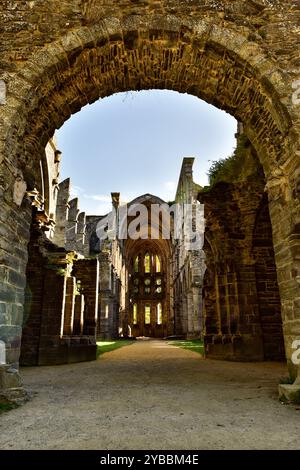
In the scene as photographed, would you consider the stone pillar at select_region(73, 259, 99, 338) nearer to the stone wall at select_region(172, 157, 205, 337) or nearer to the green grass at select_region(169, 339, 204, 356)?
the green grass at select_region(169, 339, 204, 356)

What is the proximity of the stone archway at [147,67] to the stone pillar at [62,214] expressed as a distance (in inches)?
537

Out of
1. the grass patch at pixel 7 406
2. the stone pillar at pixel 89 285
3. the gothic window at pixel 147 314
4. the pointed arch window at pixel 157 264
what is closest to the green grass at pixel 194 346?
the stone pillar at pixel 89 285

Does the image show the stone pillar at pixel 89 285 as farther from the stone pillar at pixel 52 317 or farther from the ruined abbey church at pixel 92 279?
the stone pillar at pixel 52 317

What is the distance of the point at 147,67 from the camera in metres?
4.68

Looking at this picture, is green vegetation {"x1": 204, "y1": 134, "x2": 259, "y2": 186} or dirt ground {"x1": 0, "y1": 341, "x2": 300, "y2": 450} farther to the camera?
green vegetation {"x1": 204, "y1": 134, "x2": 259, "y2": 186}

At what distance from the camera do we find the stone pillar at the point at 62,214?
1768 centimetres

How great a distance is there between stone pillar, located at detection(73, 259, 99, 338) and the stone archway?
688cm

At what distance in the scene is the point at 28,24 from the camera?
4.29 meters

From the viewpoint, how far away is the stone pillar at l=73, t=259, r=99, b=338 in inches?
421

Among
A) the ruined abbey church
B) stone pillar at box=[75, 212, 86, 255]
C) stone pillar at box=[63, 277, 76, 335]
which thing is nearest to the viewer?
the ruined abbey church

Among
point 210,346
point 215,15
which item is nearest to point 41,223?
point 210,346

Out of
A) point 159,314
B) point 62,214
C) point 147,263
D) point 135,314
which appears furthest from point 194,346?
point 147,263

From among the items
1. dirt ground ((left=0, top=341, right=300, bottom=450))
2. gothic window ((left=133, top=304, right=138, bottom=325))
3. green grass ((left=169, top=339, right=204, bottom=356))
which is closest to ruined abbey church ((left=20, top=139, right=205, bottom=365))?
gothic window ((left=133, top=304, right=138, bottom=325))

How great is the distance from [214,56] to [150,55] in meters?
0.94
